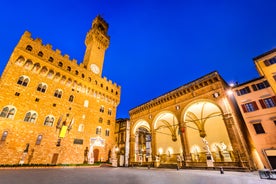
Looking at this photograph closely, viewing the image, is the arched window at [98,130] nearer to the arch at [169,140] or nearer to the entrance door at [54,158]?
the entrance door at [54,158]

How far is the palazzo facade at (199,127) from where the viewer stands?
13.8m

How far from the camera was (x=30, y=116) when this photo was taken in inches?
674

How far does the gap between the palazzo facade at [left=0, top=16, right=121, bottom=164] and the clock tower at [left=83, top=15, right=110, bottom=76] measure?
29 cm

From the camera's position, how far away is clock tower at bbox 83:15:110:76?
27.4 meters

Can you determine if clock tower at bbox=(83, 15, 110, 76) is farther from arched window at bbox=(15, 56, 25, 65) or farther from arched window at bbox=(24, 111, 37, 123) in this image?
arched window at bbox=(24, 111, 37, 123)

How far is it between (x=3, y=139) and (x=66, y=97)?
8722 mm

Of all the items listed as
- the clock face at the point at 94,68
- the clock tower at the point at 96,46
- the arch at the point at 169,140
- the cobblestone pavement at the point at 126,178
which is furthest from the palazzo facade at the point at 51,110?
the arch at the point at 169,140

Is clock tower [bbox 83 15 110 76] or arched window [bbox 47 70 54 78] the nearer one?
arched window [bbox 47 70 54 78]

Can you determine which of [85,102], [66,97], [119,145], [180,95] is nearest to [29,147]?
[66,97]

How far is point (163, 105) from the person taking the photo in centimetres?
2170

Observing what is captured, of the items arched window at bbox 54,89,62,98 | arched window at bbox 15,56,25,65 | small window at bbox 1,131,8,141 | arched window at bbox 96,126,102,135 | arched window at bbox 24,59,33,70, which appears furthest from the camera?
arched window at bbox 96,126,102,135

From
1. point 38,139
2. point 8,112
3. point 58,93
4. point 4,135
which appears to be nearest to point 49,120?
point 38,139

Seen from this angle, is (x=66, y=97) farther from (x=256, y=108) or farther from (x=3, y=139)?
(x=256, y=108)

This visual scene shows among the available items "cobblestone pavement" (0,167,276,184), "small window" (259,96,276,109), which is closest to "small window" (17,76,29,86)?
"cobblestone pavement" (0,167,276,184)
